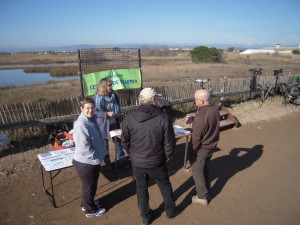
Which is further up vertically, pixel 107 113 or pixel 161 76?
pixel 107 113

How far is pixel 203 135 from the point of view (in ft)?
12.8

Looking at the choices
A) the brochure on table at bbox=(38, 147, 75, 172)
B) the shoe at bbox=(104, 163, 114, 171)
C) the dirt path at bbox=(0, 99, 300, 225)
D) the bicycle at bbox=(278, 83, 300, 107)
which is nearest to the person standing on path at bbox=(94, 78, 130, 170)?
the shoe at bbox=(104, 163, 114, 171)

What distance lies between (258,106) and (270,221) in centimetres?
746

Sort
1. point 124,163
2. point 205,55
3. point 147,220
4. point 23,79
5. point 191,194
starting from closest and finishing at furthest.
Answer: point 147,220 < point 191,194 < point 124,163 < point 23,79 < point 205,55

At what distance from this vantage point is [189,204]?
4242mm

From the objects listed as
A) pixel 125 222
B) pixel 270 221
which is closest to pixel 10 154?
pixel 125 222

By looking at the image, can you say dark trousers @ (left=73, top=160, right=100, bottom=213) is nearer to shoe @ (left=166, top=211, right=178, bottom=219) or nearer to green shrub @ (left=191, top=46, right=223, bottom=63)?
shoe @ (left=166, top=211, right=178, bottom=219)

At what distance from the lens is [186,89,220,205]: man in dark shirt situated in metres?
3.82

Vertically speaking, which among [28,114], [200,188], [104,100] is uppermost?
[104,100]

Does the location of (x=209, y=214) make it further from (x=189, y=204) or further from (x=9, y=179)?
(x=9, y=179)

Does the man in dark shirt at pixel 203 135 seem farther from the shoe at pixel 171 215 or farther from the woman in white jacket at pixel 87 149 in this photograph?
the woman in white jacket at pixel 87 149

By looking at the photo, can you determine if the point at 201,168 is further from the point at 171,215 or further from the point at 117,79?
the point at 117,79

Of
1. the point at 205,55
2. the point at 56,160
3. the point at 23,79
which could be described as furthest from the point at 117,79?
the point at 205,55

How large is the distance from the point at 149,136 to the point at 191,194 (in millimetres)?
1838
